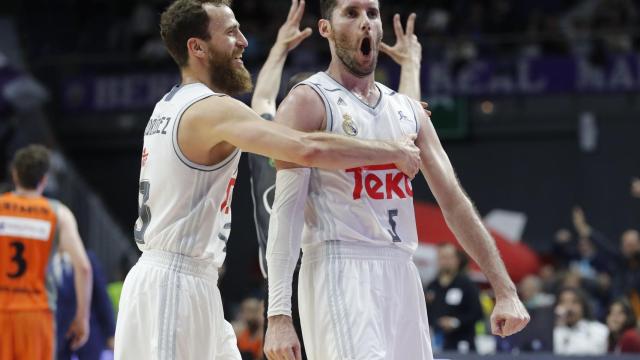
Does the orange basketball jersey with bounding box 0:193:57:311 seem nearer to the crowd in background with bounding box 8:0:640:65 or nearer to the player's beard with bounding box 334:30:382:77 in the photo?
the player's beard with bounding box 334:30:382:77

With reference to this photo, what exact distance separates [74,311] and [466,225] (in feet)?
17.6

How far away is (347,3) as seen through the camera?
15.5ft

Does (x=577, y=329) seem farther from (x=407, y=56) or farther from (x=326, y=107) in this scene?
(x=326, y=107)

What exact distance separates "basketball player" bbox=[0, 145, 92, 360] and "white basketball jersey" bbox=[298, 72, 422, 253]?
12.1ft

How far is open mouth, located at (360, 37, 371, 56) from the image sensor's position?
15.4 feet

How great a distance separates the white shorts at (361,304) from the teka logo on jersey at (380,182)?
9.4 inches

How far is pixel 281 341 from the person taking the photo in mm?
4242

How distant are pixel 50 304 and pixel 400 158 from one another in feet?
14.4

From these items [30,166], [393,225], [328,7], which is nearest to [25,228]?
[30,166]

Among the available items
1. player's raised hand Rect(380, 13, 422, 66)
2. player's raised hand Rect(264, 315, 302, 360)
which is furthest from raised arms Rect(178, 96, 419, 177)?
player's raised hand Rect(380, 13, 422, 66)

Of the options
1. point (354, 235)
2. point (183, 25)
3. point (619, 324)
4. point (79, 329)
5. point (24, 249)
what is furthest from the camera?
point (619, 324)

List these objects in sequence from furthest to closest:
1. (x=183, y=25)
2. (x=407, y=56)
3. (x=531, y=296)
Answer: (x=531, y=296) < (x=407, y=56) < (x=183, y=25)

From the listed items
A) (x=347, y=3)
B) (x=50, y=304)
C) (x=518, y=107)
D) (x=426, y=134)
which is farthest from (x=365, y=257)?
(x=518, y=107)

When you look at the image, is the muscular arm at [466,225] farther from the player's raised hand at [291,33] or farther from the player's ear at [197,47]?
the player's raised hand at [291,33]
